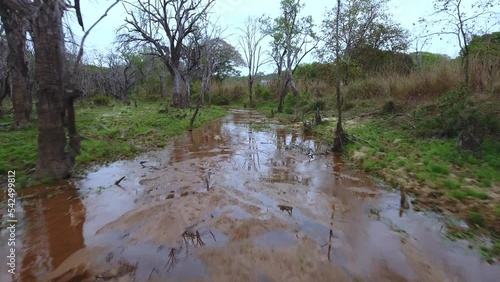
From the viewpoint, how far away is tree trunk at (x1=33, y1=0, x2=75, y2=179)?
4.58 m

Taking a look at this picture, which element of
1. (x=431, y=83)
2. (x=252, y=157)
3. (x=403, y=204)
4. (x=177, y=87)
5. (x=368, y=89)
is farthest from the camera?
(x=177, y=87)

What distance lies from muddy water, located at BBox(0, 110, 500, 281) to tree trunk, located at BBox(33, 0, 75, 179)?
20.0 inches

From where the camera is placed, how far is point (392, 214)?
4.18 m

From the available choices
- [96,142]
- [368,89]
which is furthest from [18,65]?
[368,89]

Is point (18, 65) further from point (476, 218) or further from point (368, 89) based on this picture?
point (368, 89)

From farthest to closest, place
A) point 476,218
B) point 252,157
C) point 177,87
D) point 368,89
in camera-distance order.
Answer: point 177,87
point 368,89
point 252,157
point 476,218

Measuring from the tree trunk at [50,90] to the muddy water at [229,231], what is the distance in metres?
0.51

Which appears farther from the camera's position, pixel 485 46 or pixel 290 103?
pixel 290 103

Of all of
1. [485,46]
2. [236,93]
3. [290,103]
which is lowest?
[290,103]

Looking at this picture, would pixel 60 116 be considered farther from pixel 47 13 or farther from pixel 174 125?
pixel 174 125

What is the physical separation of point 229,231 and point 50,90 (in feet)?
13.0

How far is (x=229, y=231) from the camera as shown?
11.8ft

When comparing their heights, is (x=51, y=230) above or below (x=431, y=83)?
below

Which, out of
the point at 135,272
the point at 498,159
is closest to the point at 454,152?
the point at 498,159
